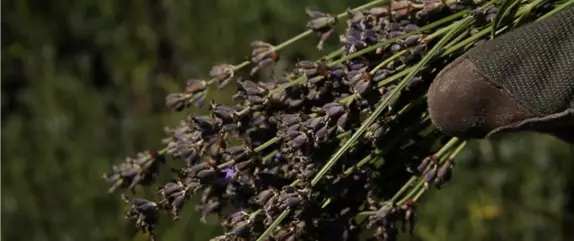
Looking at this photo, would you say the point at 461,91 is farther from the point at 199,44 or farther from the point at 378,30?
the point at 199,44

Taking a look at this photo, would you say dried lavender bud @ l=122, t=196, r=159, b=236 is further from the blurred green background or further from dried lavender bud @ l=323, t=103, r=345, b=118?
the blurred green background

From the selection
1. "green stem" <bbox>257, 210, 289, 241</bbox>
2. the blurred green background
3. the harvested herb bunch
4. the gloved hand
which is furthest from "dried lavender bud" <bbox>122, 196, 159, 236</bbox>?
the blurred green background

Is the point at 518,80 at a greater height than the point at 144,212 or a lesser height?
lesser

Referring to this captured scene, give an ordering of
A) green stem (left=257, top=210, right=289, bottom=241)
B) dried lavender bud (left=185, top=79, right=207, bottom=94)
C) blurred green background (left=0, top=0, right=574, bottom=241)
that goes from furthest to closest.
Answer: blurred green background (left=0, top=0, right=574, bottom=241)
dried lavender bud (left=185, top=79, right=207, bottom=94)
green stem (left=257, top=210, right=289, bottom=241)

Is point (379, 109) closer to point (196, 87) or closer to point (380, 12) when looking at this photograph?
point (380, 12)

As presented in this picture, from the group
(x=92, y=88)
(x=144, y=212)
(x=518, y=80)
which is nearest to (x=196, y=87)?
(x=144, y=212)

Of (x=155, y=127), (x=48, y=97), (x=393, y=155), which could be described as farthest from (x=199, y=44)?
(x=393, y=155)

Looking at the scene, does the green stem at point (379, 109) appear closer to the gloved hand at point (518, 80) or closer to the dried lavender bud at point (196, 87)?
the gloved hand at point (518, 80)

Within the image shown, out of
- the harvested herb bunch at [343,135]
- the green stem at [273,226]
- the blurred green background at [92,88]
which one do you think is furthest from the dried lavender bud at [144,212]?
the blurred green background at [92,88]
